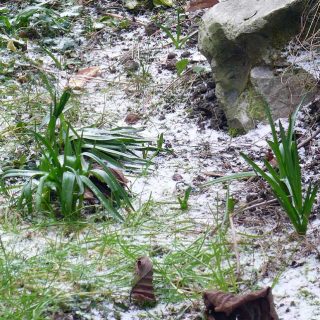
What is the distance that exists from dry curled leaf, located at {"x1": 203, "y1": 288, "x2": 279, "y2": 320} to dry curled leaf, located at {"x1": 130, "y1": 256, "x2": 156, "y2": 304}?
257 mm

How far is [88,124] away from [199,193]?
1.04 meters

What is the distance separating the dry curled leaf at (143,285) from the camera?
2514 millimetres

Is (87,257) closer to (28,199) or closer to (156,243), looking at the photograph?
(156,243)

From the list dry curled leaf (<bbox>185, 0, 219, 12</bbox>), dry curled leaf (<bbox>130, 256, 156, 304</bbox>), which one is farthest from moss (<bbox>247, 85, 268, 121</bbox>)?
dry curled leaf (<bbox>130, 256, 156, 304</bbox>)

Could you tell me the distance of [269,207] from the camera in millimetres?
3096

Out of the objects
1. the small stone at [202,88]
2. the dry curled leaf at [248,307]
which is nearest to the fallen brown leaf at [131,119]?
the small stone at [202,88]

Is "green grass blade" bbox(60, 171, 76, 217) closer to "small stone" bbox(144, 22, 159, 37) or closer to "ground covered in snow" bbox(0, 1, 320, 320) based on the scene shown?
"ground covered in snow" bbox(0, 1, 320, 320)

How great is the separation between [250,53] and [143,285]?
1.83 metres

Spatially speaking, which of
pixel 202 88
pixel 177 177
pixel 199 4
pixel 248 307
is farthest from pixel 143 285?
pixel 199 4

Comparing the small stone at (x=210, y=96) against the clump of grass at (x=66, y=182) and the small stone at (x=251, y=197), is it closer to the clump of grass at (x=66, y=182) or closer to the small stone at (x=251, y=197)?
the clump of grass at (x=66, y=182)

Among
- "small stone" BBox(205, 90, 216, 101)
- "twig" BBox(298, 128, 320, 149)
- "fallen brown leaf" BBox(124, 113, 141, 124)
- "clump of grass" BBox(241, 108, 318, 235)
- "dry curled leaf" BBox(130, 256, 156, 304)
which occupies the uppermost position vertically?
"clump of grass" BBox(241, 108, 318, 235)

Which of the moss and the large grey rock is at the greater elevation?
the large grey rock

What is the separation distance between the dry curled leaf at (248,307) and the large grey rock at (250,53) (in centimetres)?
168

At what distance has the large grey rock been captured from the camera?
A: 12.7 feet
